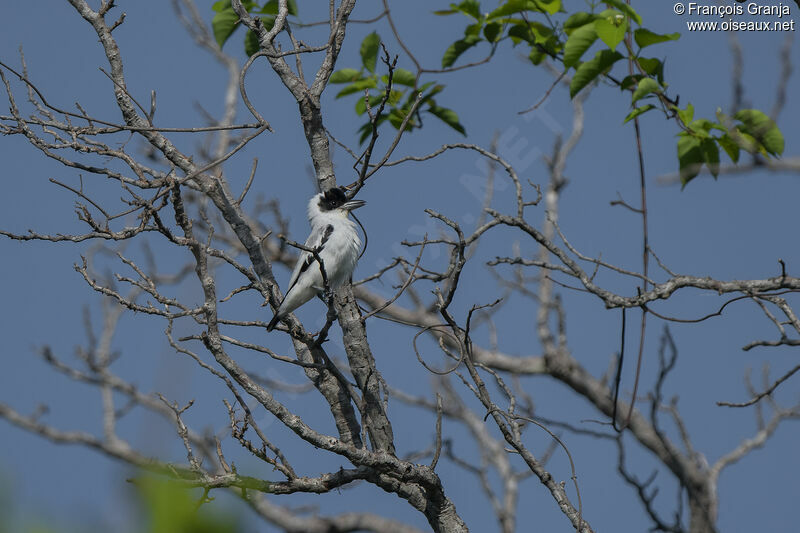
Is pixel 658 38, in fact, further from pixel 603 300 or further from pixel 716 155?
pixel 603 300

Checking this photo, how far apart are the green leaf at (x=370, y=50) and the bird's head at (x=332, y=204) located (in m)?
0.90

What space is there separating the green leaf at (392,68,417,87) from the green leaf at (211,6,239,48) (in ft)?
3.80

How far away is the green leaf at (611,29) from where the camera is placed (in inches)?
177

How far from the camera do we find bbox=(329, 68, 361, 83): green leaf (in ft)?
18.6

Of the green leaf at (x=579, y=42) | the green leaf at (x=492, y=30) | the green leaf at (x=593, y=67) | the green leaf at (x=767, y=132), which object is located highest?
the green leaf at (x=492, y=30)

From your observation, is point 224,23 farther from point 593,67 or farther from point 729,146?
point 729,146

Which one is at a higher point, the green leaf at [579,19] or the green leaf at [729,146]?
the green leaf at [579,19]

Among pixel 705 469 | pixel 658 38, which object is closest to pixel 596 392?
pixel 705 469

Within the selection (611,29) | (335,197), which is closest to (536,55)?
(611,29)

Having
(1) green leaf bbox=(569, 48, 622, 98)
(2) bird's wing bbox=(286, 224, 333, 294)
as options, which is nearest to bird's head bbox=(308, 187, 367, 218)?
(2) bird's wing bbox=(286, 224, 333, 294)

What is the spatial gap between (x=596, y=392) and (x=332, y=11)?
653 centimetres

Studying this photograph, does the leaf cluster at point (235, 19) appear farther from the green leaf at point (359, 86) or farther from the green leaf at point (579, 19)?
the green leaf at point (579, 19)

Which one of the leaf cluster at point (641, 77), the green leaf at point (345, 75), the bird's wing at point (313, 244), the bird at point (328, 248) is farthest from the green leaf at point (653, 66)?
the bird's wing at point (313, 244)

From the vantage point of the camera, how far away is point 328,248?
22.0ft
